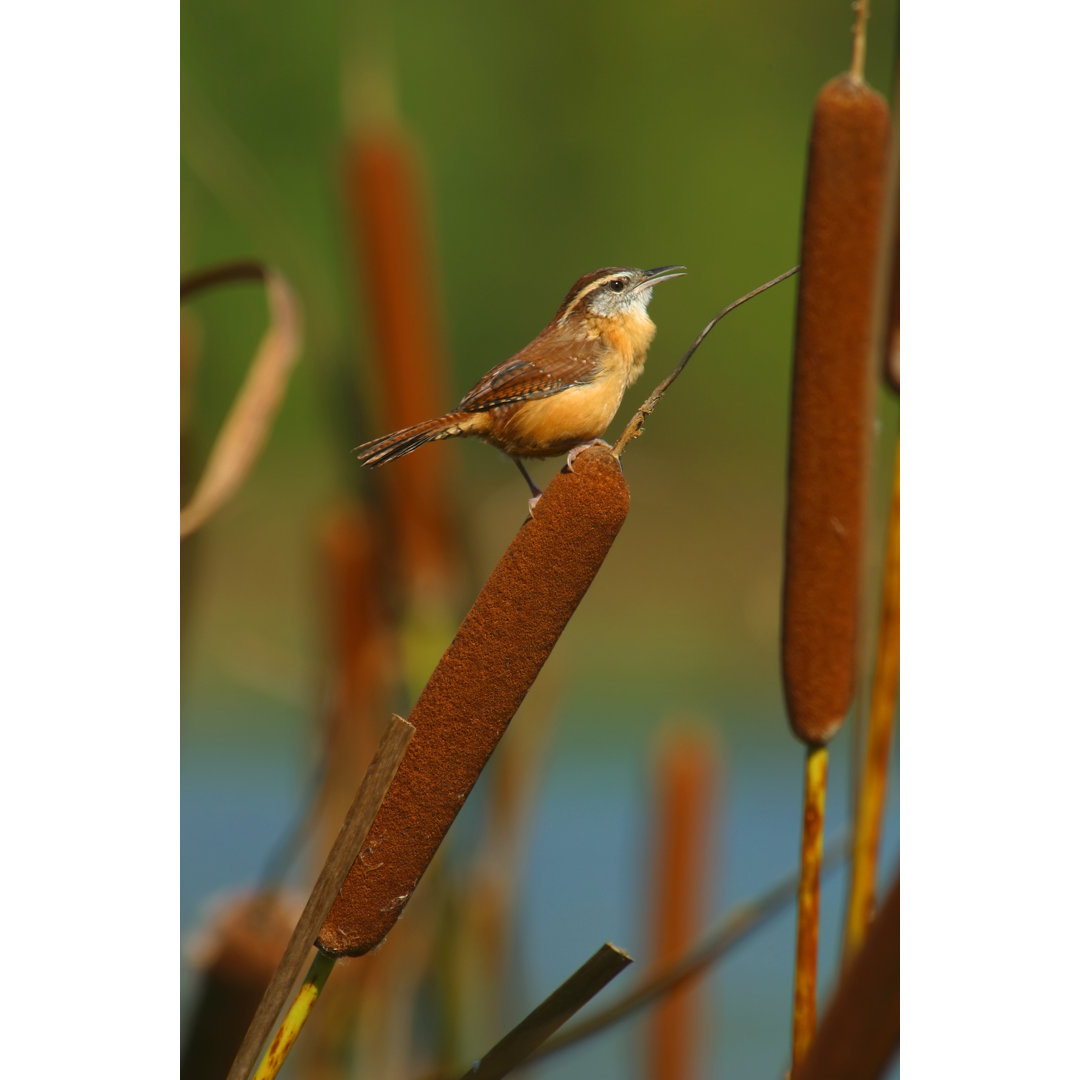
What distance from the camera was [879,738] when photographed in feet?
3.75

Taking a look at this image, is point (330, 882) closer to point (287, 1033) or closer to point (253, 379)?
point (287, 1033)

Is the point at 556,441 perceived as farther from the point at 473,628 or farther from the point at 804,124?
the point at 804,124

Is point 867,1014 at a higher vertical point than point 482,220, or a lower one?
lower

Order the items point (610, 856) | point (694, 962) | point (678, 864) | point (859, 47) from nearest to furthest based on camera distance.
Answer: point (694, 962) → point (859, 47) → point (678, 864) → point (610, 856)

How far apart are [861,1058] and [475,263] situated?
151cm

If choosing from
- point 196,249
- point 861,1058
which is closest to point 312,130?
point 196,249

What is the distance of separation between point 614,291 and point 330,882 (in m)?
0.70

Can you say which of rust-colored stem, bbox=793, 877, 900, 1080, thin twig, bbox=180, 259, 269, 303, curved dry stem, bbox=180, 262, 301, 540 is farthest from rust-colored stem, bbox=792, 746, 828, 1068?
thin twig, bbox=180, 259, 269, 303

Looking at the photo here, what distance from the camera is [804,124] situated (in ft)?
5.64

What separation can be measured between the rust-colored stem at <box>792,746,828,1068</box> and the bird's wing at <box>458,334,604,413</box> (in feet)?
1.47

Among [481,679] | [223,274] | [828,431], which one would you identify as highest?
[223,274]

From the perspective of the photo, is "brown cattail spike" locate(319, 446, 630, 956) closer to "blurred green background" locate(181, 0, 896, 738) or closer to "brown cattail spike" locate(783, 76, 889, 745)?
"brown cattail spike" locate(783, 76, 889, 745)

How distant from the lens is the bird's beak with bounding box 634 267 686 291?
1244mm

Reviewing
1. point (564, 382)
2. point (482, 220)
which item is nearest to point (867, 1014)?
point (564, 382)
